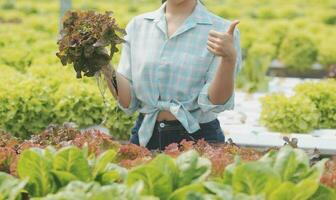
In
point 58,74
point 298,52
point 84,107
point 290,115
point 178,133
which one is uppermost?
point 178,133

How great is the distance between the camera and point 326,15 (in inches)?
624

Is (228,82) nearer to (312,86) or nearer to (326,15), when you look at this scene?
(312,86)

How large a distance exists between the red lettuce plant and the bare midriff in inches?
19.7

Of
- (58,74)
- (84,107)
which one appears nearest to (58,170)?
(84,107)

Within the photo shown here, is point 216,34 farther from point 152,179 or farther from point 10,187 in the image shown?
point 10,187

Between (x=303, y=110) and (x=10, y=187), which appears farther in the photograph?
(x=303, y=110)

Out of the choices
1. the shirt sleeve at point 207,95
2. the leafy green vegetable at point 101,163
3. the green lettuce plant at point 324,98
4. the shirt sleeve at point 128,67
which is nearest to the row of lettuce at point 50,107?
the green lettuce plant at point 324,98

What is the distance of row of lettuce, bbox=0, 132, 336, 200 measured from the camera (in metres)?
2.40

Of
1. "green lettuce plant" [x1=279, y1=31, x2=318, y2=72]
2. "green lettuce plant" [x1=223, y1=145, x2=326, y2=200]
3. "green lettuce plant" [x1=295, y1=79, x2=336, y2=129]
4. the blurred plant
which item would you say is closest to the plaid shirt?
"green lettuce plant" [x1=223, y1=145, x2=326, y2=200]

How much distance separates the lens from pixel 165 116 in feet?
13.1

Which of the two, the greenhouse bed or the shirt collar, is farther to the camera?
the greenhouse bed

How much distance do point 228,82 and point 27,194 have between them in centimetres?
125

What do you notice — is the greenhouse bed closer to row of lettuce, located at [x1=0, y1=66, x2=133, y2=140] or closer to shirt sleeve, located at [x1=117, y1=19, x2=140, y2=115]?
Result: row of lettuce, located at [x1=0, y1=66, x2=133, y2=140]

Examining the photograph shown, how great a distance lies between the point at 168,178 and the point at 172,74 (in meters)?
1.37
